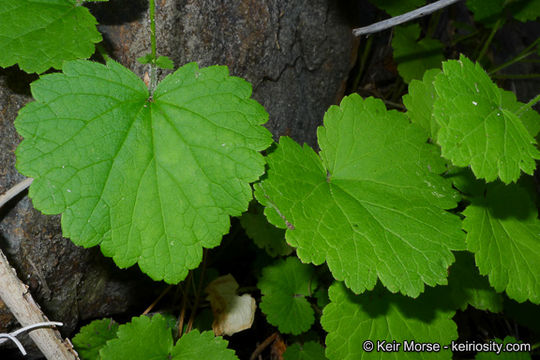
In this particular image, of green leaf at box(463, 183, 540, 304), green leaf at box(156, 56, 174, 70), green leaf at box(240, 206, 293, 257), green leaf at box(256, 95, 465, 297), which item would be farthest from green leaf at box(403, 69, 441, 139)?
green leaf at box(156, 56, 174, 70)

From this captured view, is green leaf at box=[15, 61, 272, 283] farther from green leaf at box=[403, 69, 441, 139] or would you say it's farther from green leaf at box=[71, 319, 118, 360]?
green leaf at box=[403, 69, 441, 139]

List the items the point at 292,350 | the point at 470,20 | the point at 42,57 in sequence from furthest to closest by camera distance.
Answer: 1. the point at 470,20
2. the point at 292,350
3. the point at 42,57

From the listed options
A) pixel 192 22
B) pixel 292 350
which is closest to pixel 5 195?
pixel 192 22

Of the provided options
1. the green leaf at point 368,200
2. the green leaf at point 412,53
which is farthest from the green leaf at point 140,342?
the green leaf at point 412,53

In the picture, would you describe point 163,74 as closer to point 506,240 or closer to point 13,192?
point 13,192

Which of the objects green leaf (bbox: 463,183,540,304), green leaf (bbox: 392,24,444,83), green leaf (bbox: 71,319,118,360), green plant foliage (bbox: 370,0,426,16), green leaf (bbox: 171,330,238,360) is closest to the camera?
green leaf (bbox: 463,183,540,304)

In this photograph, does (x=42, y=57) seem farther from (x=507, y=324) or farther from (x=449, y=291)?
(x=507, y=324)

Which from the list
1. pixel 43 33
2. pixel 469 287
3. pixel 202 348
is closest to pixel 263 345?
pixel 202 348
